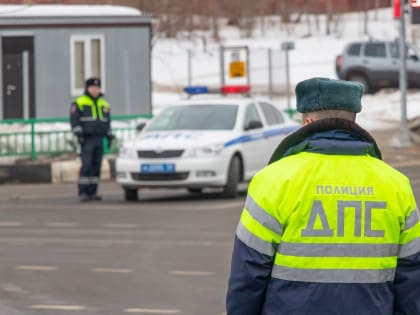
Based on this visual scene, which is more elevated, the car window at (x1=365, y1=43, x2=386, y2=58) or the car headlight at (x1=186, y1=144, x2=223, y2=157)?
the car window at (x1=365, y1=43, x2=386, y2=58)

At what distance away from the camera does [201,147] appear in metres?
19.3

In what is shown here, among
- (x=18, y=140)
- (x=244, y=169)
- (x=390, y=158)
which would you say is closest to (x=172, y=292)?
(x=244, y=169)

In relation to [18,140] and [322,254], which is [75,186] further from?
[322,254]

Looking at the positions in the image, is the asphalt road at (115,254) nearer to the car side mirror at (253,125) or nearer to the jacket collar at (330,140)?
the car side mirror at (253,125)

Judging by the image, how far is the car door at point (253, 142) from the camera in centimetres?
2017

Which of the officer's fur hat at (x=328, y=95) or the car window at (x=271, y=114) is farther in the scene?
the car window at (x=271, y=114)

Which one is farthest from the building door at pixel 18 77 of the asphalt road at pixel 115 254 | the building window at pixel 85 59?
the asphalt road at pixel 115 254

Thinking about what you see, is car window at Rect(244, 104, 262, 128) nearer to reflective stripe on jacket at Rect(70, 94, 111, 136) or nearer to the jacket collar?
reflective stripe on jacket at Rect(70, 94, 111, 136)

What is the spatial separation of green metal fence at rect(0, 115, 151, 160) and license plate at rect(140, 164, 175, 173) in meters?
5.57

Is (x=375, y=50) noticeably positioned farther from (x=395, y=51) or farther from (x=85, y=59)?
(x=85, y=59)

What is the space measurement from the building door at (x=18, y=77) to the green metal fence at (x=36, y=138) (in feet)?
20.3

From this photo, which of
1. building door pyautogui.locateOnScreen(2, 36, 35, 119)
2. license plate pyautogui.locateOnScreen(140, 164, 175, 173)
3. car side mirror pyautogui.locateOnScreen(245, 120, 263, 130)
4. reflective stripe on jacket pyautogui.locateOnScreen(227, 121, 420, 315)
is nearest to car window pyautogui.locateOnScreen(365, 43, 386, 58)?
building door pyautogui.locateOnScreen(2, 36, 35, 119)

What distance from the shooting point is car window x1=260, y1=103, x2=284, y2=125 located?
21188mm

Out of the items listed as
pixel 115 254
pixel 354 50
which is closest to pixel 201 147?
pixel 115 254
